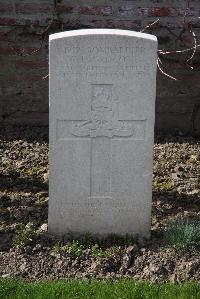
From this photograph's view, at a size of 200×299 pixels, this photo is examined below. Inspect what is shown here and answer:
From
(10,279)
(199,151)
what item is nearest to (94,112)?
(10,279)

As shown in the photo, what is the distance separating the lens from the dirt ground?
4082 mm

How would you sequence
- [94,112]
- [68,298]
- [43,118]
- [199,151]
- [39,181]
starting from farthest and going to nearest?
1. [43,118]
2. [199,151]
3. [39,181]
4. [94,112]
5. [68,298]

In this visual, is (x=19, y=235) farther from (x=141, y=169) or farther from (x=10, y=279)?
(x=141, y=169)

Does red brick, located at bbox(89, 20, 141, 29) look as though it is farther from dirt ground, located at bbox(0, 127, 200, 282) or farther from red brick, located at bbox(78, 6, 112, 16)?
dirt ground, located at bbox(0, 127, 200, 282)

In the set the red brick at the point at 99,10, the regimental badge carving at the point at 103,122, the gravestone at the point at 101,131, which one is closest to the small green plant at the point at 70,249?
the gravestone at the point at 101,131

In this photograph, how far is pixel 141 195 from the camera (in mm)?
4301

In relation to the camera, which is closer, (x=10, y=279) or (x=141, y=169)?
(x=10, y=279)

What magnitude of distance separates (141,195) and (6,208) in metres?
1.04

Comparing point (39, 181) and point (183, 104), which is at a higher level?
point (183, 104)

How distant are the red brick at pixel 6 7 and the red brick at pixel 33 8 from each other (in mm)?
62

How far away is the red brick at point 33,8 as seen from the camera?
6.02 meters

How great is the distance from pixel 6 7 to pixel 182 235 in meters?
2.81

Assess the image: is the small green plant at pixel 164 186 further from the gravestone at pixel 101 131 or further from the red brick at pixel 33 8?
the red brick at pixel 33 8


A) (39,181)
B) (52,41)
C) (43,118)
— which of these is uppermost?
(52,41)
